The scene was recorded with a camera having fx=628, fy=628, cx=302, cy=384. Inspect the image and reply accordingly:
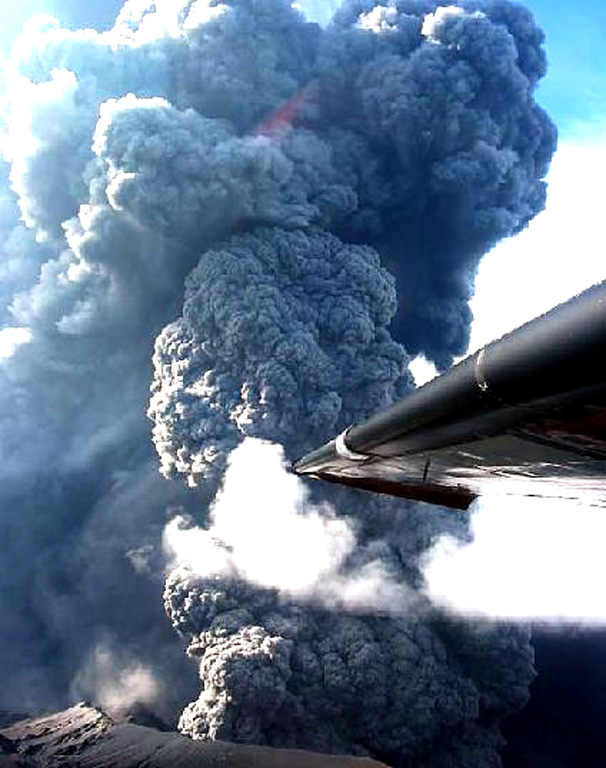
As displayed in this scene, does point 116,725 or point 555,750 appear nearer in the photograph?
point 116,725

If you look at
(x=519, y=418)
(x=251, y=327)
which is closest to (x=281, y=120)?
(x=251, y=327)

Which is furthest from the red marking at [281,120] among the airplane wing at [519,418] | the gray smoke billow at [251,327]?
the airplane wing at [519,418]

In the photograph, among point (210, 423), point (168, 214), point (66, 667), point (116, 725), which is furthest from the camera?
point (66, 667)

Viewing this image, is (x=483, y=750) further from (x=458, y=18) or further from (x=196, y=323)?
(x=458, y=18)

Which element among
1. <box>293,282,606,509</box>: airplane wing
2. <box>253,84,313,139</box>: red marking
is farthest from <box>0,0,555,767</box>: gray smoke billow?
<box>293,282,606,509</box>: airplane wing

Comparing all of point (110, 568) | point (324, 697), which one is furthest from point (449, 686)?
point (110, 568)

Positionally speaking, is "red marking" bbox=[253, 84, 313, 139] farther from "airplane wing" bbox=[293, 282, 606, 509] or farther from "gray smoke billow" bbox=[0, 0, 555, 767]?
"airplane wing" bbox=[293, 282, 606, 509]
